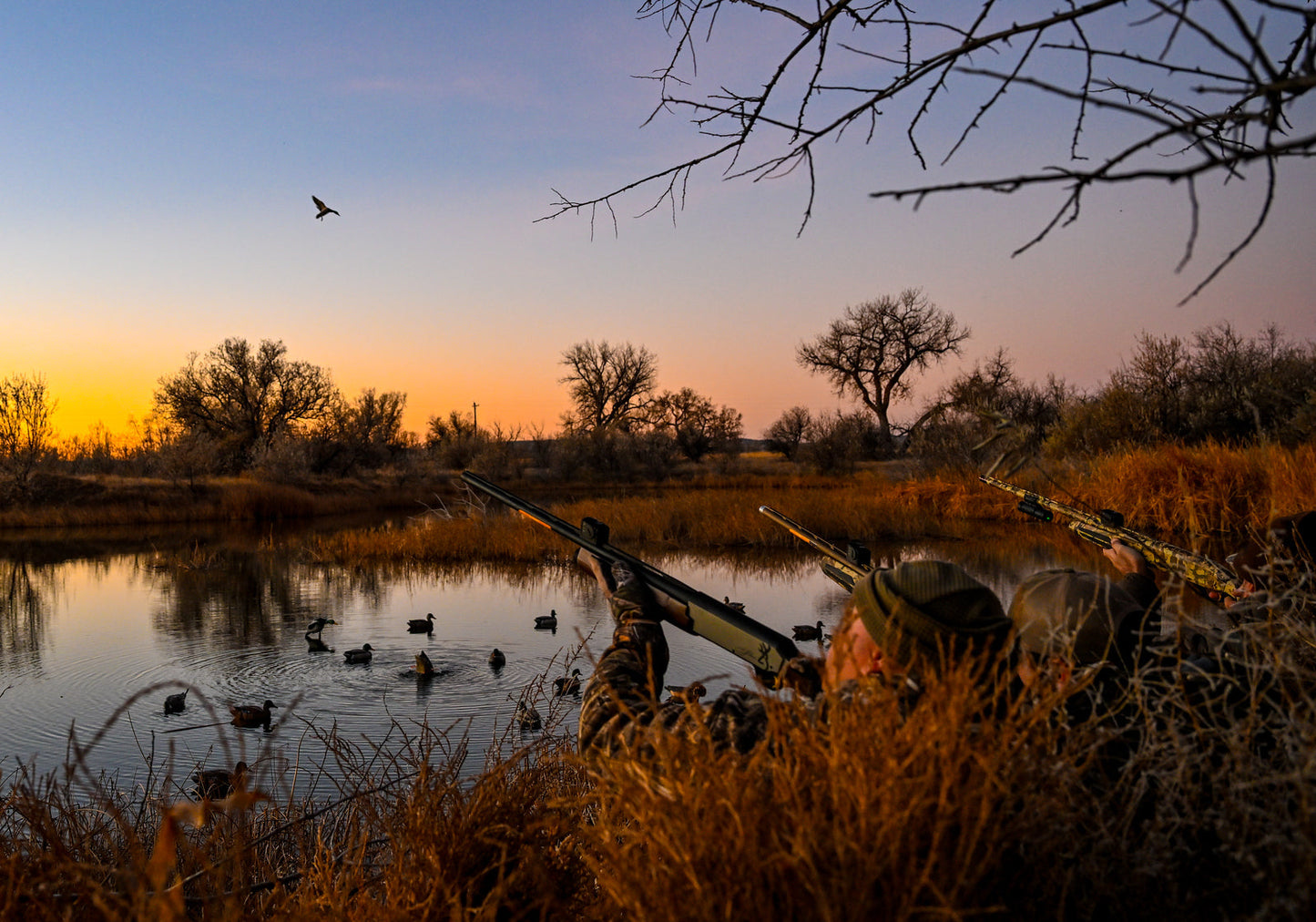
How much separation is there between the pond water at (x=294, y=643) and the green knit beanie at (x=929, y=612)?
185cm

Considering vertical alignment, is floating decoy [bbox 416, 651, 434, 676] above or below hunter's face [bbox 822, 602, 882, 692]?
below

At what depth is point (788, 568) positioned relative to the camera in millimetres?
15562

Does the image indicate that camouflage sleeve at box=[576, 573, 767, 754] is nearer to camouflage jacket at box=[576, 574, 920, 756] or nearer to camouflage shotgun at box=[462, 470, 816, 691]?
camouflage jacket at box=[576, 574, 920, 756]

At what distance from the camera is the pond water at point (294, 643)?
6598 mm

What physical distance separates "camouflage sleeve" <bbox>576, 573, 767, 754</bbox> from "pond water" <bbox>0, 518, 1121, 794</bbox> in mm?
987

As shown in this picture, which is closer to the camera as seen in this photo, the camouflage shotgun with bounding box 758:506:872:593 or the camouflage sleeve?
the camouflage sleeve

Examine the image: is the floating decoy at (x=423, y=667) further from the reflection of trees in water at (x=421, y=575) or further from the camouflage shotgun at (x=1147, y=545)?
the camouflage shotgun at (x=1147, y=545)

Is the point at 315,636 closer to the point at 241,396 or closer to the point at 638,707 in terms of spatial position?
→ the point at 638,707

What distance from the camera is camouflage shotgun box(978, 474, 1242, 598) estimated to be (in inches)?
162

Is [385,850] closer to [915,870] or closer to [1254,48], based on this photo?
[915,870]

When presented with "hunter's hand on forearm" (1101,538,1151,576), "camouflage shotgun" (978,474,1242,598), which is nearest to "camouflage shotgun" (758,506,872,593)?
"hunter's hand on forearm" (1101,538,1151,576)

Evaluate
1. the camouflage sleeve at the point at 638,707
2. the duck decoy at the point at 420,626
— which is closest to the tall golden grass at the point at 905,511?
the duck decoy at the point at 420,626

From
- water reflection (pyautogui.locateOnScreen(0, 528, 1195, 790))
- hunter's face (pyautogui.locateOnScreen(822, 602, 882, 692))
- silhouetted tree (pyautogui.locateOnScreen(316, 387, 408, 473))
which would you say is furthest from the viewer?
silhouetted tree (pyautogui.locateOnScreen(316, 387, 408, 473))

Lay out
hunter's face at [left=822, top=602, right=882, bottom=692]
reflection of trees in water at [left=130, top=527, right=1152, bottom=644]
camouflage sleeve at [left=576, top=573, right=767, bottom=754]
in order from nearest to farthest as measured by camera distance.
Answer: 1. hunter's face at [left=822, top=602, right=882, bottom=692]
2. camouflage sleeve at [left=576, top=573, right=767, bottom=754]
3. reflection of trees in water at [left=130, top=527, right=1152, bottom=644]
